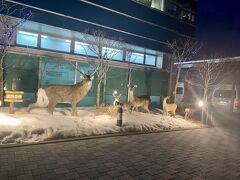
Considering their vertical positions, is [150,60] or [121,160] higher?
[150,60]

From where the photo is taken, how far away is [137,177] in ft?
16.8

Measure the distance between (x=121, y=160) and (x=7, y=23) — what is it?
1127 cm

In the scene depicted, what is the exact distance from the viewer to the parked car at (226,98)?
23.4 meters

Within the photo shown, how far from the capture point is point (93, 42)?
1633 centimetres

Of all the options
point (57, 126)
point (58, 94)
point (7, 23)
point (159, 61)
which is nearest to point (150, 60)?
point (159, 61)

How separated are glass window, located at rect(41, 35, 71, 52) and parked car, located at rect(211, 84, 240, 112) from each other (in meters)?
18.6

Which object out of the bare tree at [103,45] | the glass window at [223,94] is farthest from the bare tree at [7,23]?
the glass window at [223,94]

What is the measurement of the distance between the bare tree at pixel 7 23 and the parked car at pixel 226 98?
22.0m

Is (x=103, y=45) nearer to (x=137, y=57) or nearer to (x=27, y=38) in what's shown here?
(x=27, y=38)

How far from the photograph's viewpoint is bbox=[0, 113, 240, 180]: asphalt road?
5.13m

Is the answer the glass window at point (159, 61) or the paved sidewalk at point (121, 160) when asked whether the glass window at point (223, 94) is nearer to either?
the glass window at point (159, 61)


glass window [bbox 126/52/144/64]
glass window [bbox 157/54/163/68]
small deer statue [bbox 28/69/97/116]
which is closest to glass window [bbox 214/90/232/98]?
glass window [bbox 157/54/163/68]

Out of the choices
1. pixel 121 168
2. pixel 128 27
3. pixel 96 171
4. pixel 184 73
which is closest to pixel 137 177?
pixel 121 168

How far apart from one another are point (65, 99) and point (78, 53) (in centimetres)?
806
